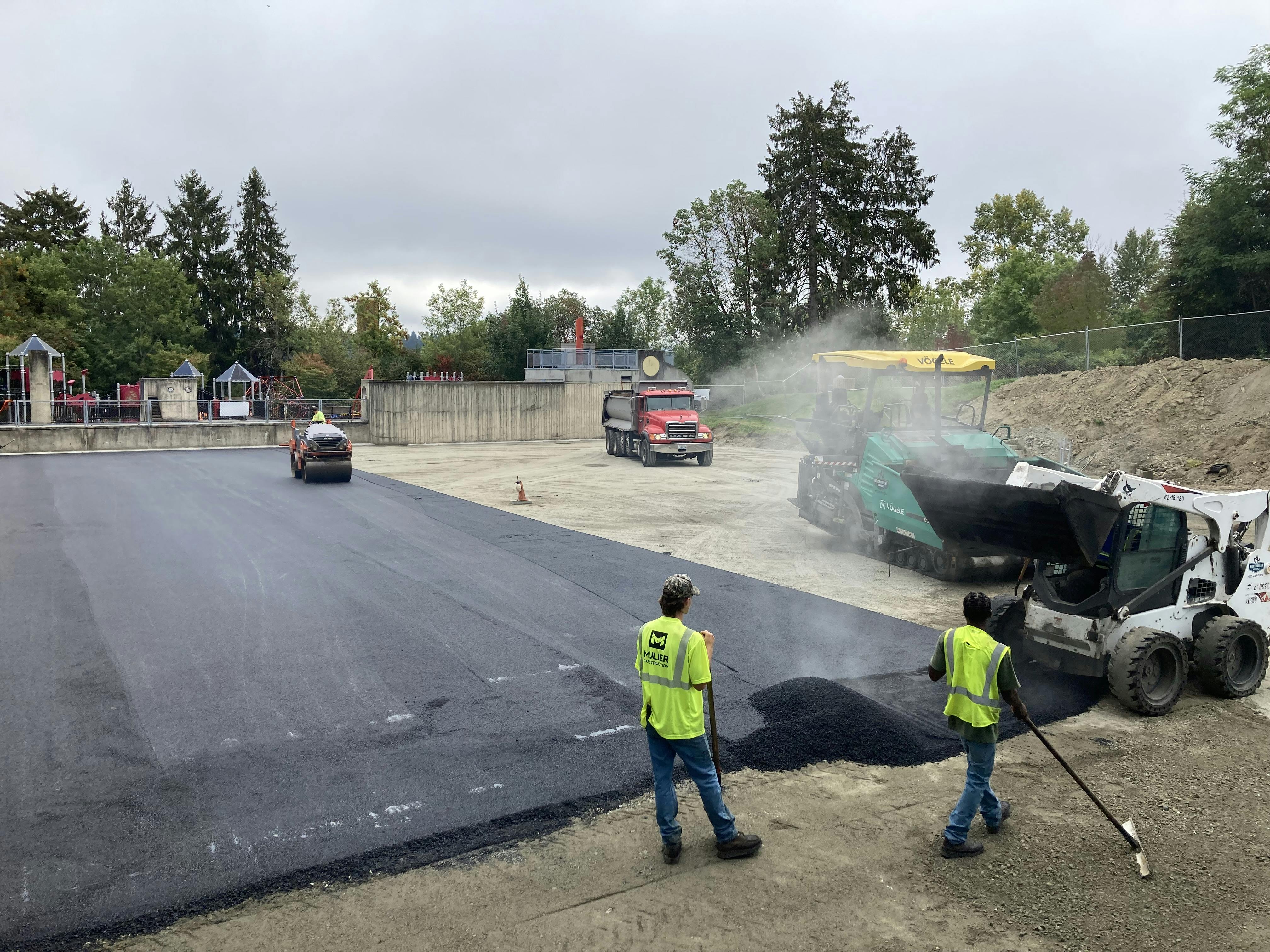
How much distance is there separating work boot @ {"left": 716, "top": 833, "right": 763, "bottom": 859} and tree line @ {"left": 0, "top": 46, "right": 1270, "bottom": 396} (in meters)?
36.0

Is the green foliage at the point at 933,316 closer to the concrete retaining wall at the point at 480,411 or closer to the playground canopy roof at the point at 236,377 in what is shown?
the concrete retaining wall at the point at 480,411

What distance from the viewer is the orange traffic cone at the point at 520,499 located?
66.0 feet

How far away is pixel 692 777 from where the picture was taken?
4.99 metres

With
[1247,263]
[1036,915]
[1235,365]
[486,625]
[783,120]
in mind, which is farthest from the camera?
[783,120]

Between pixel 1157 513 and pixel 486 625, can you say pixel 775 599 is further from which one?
pixel 1157 513

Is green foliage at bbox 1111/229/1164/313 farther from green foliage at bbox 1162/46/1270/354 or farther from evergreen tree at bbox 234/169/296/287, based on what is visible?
evergreen tree at bbox 234/169/296/287

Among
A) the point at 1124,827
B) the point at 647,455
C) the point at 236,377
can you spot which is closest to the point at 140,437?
the point at 236,377

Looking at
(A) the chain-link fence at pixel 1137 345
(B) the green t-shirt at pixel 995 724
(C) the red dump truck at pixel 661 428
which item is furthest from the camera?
(C) the red dump truck at pixel 661 428

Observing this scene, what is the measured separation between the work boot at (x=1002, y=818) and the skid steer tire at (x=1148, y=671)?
2203 millimetres

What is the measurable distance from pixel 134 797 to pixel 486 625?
4.49m

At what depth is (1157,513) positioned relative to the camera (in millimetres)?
7414

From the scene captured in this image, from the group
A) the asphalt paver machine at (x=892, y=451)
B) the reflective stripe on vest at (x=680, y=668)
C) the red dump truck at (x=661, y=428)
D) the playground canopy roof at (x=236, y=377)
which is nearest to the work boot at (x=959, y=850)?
the reflective stripe on vest at (x=680, y=668)

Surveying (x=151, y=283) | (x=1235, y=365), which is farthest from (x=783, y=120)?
(x=151, y=283)

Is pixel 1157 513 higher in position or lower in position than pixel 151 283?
lower
